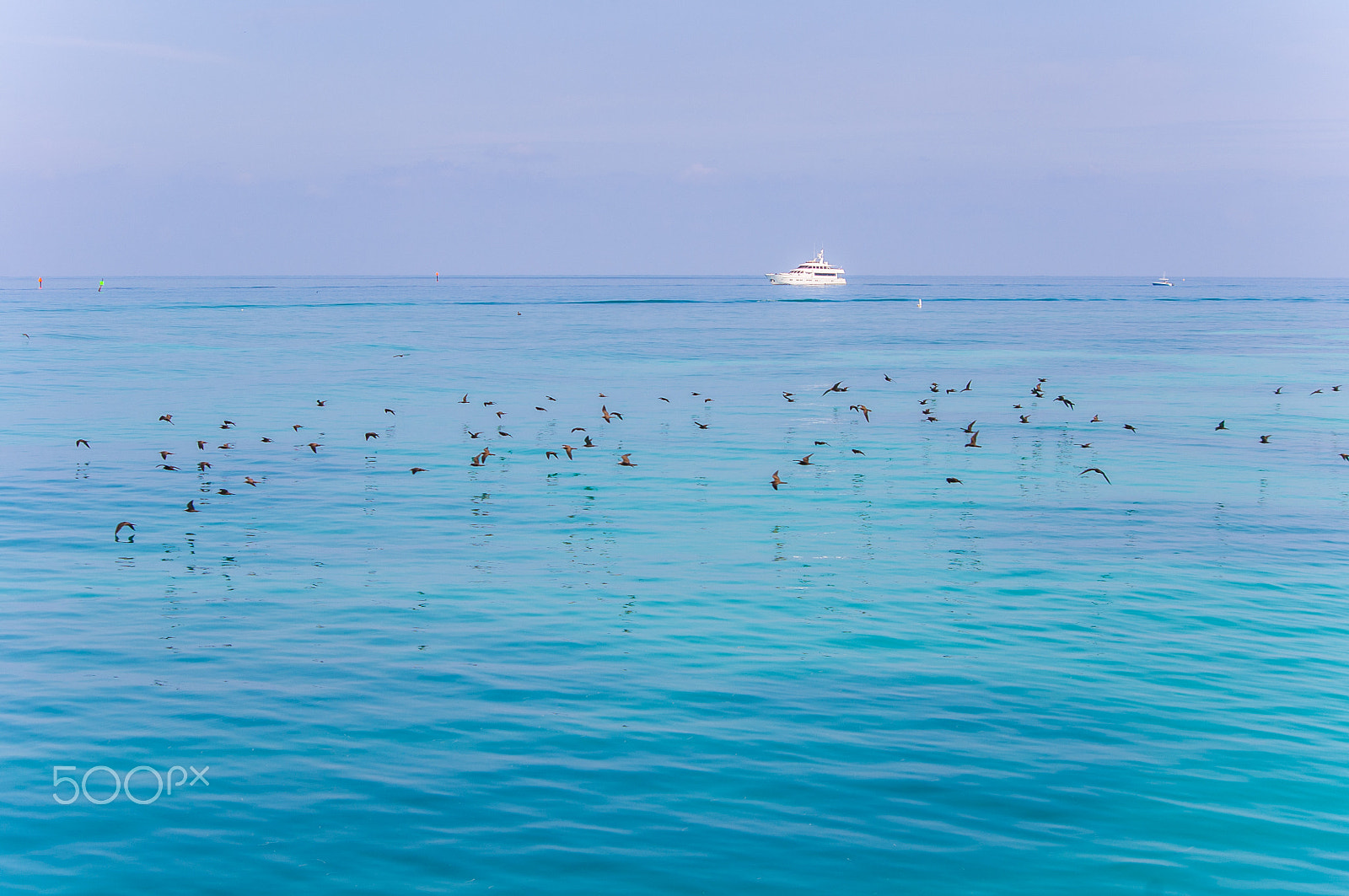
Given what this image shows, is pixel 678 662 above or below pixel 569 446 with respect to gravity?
below

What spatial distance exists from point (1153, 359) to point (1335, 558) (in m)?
59.6

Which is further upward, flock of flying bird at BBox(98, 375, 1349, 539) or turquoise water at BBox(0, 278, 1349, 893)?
flock of flying bird at BBox(98, 375, 1349, 539)

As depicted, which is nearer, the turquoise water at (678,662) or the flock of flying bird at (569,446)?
the turquoise water at (678,662)

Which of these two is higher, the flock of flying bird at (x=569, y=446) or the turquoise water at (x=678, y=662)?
the flock of flying bird at (x=569, y=446)

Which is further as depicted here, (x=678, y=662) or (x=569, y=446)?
(x=569, y=446)

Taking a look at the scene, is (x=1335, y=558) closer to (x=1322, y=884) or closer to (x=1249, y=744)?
(x=1249, y=744)

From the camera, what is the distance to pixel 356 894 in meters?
10.4

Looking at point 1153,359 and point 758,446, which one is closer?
point 758,446

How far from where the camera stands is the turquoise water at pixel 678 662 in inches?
442

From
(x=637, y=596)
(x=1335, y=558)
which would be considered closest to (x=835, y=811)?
(x=637, y=596)

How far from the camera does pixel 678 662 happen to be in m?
16.4

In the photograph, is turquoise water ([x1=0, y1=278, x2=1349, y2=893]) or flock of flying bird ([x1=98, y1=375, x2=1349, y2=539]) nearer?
turquoise water ([x1=0, y1=278, x2=1349, y2=893])

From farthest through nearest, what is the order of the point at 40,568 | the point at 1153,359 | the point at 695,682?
1. the point at 1153,359
2. the point at 40,568
3. the point at 695,682

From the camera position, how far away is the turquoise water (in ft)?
36.8
